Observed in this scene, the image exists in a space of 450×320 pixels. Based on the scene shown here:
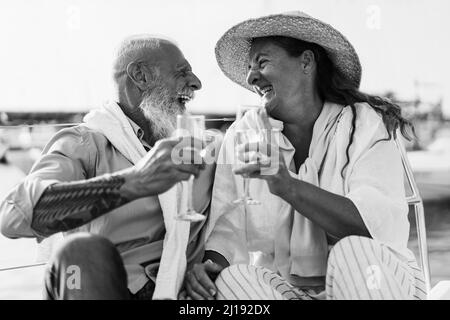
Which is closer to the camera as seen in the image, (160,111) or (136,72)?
(160,111)

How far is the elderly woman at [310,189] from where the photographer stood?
2100 millimetres

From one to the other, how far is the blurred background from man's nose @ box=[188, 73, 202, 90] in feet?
0.41

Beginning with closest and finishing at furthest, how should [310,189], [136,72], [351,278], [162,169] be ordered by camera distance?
[162,169] → [351,278] → [310,189] → [136,72]

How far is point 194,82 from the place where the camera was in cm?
259

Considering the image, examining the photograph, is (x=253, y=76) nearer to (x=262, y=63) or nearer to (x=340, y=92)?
(x=262, y=63)

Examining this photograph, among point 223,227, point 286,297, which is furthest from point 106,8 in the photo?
point 286,297

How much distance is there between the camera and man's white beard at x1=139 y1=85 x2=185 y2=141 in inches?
98.3

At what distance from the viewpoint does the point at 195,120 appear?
1879 mm

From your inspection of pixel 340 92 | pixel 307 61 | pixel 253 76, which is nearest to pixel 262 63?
pixel 253 76

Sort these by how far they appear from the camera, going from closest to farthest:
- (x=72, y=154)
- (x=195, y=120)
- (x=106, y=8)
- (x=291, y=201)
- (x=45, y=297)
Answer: (x=195, y=120)
(x=45, y=297)
(x=291, y=201)
(x=72, y=154)
(x=106, y=8)

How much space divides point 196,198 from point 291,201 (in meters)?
0.45

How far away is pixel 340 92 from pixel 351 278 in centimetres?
89

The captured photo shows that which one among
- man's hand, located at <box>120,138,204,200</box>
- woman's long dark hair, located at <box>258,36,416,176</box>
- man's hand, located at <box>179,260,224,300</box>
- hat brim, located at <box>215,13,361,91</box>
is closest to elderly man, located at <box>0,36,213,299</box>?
man's hand, located at <box>120,138,204,200</box>
